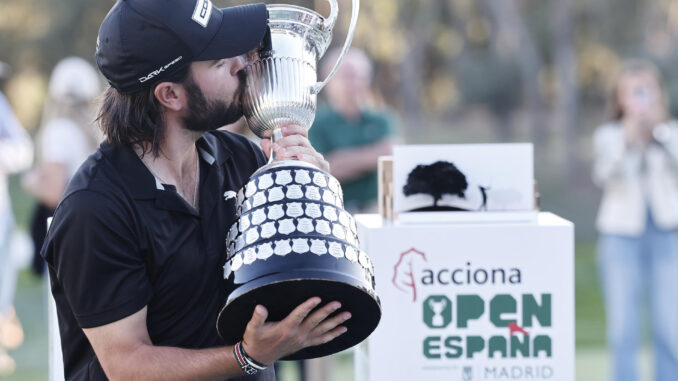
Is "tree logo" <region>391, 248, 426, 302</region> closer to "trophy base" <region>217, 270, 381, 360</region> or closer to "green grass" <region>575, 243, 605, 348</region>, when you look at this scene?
"trophy base" <region>217, 270, 381, 360</region>

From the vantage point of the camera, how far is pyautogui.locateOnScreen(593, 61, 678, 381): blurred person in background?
5.20 m

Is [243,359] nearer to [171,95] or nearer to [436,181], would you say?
[171,95]

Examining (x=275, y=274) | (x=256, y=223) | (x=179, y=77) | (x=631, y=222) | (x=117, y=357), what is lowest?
(x=117, y=357)

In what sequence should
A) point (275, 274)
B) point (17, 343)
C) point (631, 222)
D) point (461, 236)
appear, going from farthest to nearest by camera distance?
point (17, 343) < point (631, 222) < point (461, 236) < point (275, 274)

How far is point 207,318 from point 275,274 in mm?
340

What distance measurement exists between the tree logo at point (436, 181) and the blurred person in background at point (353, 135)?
→ 2.15 metres

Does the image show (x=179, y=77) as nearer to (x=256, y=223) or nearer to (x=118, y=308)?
(x=256, y=223)

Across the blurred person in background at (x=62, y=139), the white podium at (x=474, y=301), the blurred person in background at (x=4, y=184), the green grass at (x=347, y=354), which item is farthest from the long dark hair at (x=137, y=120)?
the blurred person in background at (x=4, y=184)

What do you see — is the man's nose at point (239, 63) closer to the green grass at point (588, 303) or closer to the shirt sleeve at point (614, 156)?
the shirt sleeve at point (614, 156)

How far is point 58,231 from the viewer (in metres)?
2.00

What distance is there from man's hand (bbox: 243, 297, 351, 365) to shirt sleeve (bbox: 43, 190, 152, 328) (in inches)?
10.7

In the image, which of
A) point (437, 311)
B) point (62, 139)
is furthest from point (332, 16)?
point (62, 139)

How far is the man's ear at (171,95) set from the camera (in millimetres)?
2143

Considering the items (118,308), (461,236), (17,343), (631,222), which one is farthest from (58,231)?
(17,343)
